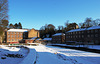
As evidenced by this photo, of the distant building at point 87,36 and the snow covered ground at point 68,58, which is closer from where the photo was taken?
the snow covered ground at point 68,58

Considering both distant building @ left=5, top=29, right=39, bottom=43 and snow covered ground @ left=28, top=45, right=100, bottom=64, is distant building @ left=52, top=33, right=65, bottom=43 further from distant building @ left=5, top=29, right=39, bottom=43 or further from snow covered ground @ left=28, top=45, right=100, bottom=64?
snow covered ground @ left=28, top=45, right=100, bottom=64

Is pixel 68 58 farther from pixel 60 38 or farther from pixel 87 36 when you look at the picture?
pixel 60 38

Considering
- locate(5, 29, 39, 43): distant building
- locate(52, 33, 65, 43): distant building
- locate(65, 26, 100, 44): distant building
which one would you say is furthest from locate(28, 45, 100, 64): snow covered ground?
locate(5, 29, 39, 43): distant building

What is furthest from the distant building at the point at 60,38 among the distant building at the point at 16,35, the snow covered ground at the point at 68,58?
the snow covered ground at the point at 68,58

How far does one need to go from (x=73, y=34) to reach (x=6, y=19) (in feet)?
142

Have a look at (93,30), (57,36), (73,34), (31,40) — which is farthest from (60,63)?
(31,40)

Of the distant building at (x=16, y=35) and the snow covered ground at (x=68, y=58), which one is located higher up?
the distant building at (x=16, y=35)

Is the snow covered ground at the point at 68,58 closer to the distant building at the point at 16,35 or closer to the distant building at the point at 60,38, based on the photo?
the distant building at the point at 60,38

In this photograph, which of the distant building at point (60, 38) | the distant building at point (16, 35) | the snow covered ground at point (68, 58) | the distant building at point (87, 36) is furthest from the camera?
the distant building at point (16, 35)

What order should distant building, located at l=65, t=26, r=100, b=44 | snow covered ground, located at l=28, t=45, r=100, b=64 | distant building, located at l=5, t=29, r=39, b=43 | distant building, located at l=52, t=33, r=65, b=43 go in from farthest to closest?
1. distant building, located at l=5, t=29, r=39, b=43
2. distant building, located at l=52, t=33, r=65, b=43
3. distant building, located at l=65, t=26, r=100, b=44
4. snow covered ground, located at l=28, t=45, r=100, b=64

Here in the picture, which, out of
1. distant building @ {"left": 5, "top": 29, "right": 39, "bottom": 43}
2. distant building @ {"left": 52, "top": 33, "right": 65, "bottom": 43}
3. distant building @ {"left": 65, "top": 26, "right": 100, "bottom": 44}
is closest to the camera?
distant building @ {"left": 65, "top": 26, "right": 100, "bottom": 44}

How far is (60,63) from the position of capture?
43.8ft

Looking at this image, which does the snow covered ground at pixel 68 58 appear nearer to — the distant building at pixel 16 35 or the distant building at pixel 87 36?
the distant building at pixel 87 36

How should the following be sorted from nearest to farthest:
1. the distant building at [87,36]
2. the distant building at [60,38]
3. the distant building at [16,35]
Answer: the distant building at [87,36]
the distant building at [60,38]
the distant building at [16,35]
